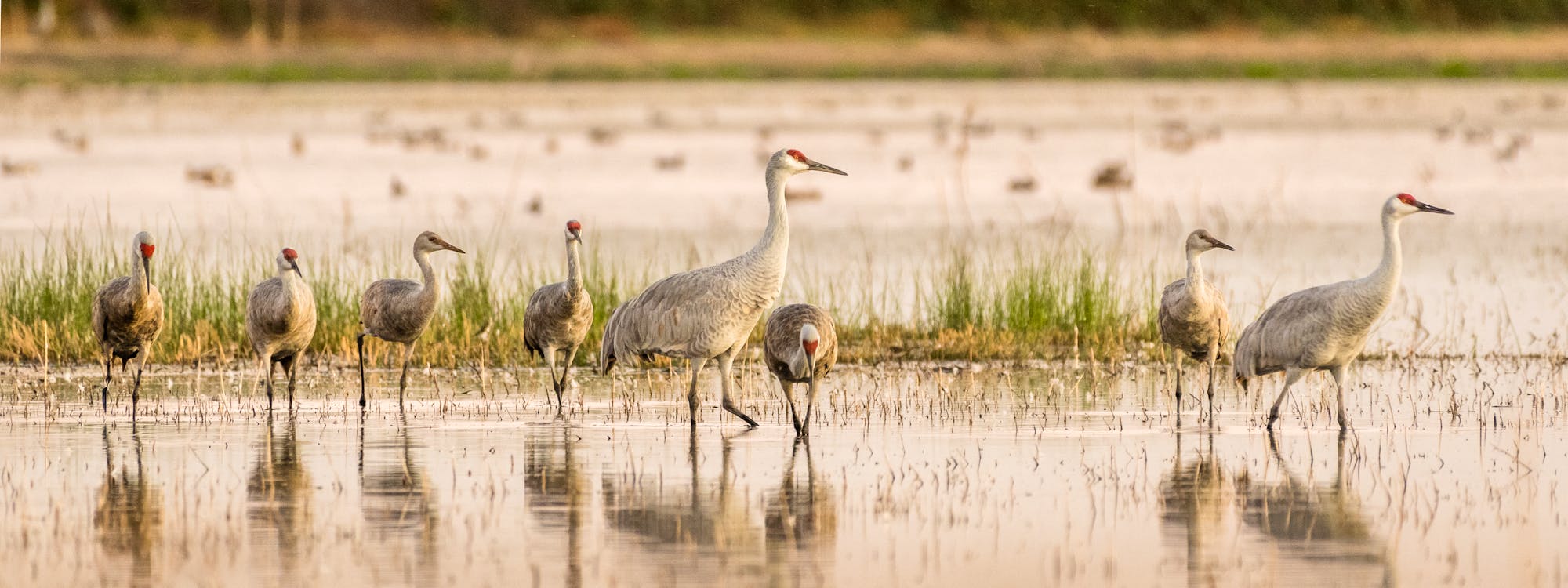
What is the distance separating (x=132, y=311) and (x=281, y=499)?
3290mm

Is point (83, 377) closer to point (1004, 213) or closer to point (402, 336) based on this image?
point (402, 336)

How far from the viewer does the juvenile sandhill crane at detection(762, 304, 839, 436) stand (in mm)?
10461

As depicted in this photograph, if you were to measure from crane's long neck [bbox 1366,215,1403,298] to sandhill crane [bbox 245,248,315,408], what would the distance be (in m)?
5.20

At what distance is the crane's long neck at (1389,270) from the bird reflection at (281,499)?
4779mm

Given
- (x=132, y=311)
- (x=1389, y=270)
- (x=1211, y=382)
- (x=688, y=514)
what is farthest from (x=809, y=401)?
(x=132, y=311)

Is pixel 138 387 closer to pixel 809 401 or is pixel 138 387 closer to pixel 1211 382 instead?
pixel 809 401

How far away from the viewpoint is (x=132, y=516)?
28.0 ft

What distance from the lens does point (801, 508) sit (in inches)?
342

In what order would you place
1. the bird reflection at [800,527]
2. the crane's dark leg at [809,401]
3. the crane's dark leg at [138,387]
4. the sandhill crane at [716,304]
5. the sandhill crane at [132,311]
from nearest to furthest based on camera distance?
the bird reflection at [800,527]
the crane's dark leg at [809,401]
the sandhill crane at [716,304]
the crane's dark leg at [138,387]
the sandhill crane at [132,311]

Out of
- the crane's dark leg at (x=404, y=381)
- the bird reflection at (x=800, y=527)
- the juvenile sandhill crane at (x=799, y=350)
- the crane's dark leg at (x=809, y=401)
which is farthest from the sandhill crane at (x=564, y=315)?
the bird reflection at (x=800, y=527)

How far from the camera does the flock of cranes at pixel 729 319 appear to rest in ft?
34.7

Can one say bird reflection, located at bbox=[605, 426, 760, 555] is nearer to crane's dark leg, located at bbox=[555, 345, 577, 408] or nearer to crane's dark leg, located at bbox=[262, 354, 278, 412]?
crane's dark leg, located at bbox=[555, 345, 577, 408]

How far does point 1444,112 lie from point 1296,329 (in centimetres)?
3160

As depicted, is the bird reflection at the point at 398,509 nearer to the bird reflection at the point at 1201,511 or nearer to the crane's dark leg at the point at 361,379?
the crane's dark leg at the point at 361,379
